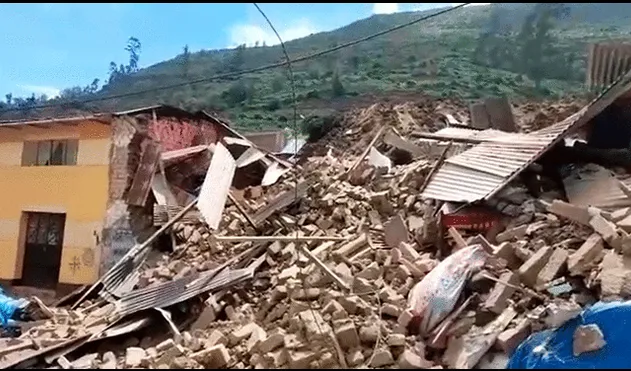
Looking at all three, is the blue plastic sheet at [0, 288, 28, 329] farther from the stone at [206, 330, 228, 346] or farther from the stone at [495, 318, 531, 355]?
the stone at [495, 318, 531, 355]

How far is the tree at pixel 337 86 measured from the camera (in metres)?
4.15

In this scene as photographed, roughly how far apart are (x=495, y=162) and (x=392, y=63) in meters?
1.30

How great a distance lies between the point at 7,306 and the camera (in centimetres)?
525

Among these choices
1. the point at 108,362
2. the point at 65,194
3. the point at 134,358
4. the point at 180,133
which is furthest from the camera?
the point at 180,133

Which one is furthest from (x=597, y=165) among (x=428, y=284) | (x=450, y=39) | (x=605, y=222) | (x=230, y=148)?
(x=230, y=148)

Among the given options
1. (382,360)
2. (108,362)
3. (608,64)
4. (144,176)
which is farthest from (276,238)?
(608,64)

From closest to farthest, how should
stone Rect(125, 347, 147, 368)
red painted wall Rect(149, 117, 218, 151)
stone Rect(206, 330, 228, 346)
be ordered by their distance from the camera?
stone Rect(125, 347, 147, 368), stone Rect(206, 330, 228, 346), red painted wall Rect(149, 117, 218, 151)

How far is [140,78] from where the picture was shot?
3.89 m

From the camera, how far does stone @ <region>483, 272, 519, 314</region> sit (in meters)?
3.49

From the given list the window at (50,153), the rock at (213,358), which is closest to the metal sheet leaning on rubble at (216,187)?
the window at (50,153)

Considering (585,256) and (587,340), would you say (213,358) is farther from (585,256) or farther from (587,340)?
(585,256)

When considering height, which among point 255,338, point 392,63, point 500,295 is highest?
point 392,63

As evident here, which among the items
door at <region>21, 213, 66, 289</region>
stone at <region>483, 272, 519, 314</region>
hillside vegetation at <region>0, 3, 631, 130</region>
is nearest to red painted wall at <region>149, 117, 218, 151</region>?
door at <region>21, 213, 66, 289</region>

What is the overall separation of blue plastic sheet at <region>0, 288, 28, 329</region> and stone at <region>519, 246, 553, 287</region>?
420 centimetres
